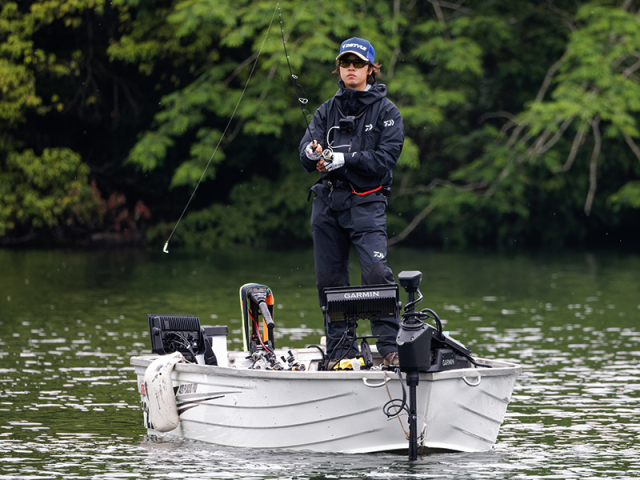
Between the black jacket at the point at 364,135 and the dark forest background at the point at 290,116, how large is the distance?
16.8m

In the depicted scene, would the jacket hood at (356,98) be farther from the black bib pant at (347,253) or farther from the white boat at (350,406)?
the white boat at (350,406)

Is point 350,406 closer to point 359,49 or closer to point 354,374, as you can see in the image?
point 354,374

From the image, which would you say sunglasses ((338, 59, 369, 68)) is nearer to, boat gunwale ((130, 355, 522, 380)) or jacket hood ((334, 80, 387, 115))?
jacket hood ((334, 80, 387, 115))

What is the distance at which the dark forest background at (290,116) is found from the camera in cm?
2547

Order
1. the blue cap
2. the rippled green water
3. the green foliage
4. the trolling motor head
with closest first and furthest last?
the trolling motor head, the rippled green water, the blue cap, the green foliage

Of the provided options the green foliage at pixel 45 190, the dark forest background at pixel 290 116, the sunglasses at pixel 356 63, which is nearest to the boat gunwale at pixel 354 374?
the sunglasses at pixel 356 63

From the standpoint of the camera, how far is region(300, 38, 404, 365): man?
756cm

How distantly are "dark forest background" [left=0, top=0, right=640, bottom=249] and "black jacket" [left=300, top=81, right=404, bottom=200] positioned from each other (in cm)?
1675

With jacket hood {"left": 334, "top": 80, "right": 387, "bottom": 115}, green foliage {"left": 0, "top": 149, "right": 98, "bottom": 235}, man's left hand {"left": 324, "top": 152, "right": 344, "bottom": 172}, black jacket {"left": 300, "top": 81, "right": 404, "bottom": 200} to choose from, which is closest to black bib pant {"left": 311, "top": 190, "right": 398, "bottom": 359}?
black jacket {"left": 300, "top": 81, "right": 404, "bottom": 200}

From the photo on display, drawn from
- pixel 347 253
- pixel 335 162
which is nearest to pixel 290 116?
pixel 347 253

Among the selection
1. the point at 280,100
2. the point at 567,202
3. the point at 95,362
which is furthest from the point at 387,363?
the point at 567,202

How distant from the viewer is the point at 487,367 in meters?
7.27

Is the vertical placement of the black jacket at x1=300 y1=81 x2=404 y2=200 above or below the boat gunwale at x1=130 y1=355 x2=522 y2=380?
above

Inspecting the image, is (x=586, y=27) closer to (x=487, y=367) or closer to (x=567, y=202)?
(x=567, y=202)
